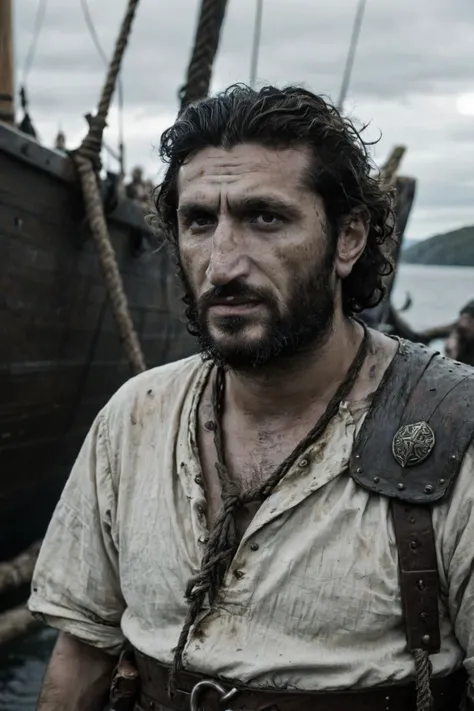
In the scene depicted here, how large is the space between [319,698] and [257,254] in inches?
33.6

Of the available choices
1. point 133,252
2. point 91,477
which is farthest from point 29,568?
point 91,477

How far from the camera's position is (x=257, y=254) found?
6.83 feet

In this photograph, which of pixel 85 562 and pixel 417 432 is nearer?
pixel 417 432

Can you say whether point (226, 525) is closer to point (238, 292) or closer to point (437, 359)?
point (238, 292)

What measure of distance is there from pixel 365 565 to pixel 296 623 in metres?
0.17

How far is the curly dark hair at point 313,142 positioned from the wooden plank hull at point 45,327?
9.29ft

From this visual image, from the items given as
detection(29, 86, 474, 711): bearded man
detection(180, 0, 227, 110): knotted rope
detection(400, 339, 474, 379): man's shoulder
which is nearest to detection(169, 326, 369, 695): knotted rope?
detection(29, 86, 474, 711): bearded man

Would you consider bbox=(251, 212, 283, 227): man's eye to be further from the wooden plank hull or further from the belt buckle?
the wooden plank hull

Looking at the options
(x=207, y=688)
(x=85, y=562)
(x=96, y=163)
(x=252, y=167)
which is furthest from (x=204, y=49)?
(x=207, y=688)

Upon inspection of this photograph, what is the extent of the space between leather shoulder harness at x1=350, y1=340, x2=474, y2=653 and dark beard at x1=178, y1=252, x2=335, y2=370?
182 mm

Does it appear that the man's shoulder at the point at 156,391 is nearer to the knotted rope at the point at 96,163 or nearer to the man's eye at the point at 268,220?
the man's eye at the point at 268,220

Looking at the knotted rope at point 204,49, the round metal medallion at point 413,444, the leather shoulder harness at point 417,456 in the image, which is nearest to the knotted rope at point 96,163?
the knotted rope at point 204,49

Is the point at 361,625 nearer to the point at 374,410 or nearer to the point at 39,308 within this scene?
the point at 374,410

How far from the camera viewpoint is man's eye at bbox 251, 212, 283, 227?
2.09 meters
